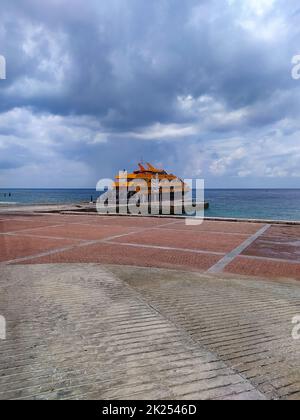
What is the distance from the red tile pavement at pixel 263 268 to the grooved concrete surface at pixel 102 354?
15.8ft

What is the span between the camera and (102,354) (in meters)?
3.72

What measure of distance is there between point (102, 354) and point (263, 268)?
24.5 ft

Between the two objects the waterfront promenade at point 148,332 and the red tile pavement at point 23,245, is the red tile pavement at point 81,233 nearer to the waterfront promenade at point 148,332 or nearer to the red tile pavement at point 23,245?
the red tile pavement at point 23,245

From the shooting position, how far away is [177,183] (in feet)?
243

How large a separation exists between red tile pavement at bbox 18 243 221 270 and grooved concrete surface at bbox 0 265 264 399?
4.46 metres

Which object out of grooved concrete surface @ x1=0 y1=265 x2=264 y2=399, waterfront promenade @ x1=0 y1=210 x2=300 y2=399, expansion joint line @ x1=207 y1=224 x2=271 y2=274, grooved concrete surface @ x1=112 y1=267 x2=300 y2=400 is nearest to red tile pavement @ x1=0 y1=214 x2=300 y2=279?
expansion joint line @ x1=207 y1=224 x2=271 y2=274

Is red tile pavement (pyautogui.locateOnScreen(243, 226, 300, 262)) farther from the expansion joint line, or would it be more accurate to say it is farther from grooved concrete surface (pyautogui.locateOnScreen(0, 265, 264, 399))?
grooved concrete surface (pyautogui.locateOnScreen(0, 265, 264, 399))

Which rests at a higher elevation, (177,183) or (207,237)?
(177,183)

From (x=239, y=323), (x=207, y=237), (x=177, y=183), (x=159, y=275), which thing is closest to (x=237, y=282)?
(x=159, y=275)

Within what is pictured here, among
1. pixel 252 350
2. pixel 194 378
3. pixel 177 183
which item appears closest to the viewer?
pixel 194 378

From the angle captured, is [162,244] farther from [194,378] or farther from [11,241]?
[194,378]

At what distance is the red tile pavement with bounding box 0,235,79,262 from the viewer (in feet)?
38.5
